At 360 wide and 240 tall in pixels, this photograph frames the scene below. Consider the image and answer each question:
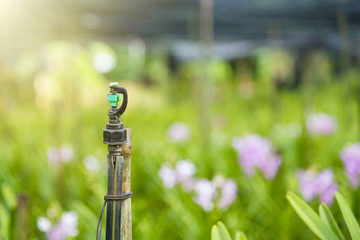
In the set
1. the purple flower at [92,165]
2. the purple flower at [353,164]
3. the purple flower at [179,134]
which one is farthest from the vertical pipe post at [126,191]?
the purple flower at [179,134]

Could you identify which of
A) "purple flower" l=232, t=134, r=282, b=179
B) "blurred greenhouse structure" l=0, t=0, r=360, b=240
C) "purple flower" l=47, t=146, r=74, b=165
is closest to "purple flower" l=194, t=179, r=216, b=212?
"blurred greenhouse structure" l=0, t=0, r=360, b=240

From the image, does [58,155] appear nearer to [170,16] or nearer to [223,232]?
[223,232]

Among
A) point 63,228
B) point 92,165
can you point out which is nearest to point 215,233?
point 63,228

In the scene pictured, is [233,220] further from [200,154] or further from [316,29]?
[316,29]

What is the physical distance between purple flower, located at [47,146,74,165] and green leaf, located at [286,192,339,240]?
3.26 ft

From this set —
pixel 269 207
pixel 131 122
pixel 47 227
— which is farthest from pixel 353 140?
pixel 131 122

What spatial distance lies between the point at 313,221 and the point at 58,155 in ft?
3.36

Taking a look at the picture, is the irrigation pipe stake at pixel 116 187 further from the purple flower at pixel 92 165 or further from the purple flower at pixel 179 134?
the purple flower at pixel 179 134

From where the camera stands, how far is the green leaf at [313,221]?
0.69m

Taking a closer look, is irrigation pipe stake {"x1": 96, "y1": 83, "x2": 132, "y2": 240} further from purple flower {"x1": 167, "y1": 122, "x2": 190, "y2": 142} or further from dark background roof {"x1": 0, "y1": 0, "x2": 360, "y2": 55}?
purple flower {"x1": 167, "y1": 122, "x2": 190, "y2": 142}

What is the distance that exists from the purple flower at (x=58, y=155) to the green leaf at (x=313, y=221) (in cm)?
99

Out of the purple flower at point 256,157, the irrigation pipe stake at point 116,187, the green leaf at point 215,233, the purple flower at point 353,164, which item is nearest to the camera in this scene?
the irrigation pipe stake at point 116,187

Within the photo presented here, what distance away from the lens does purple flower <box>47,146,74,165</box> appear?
1.53 meters

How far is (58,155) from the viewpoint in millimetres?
1504
